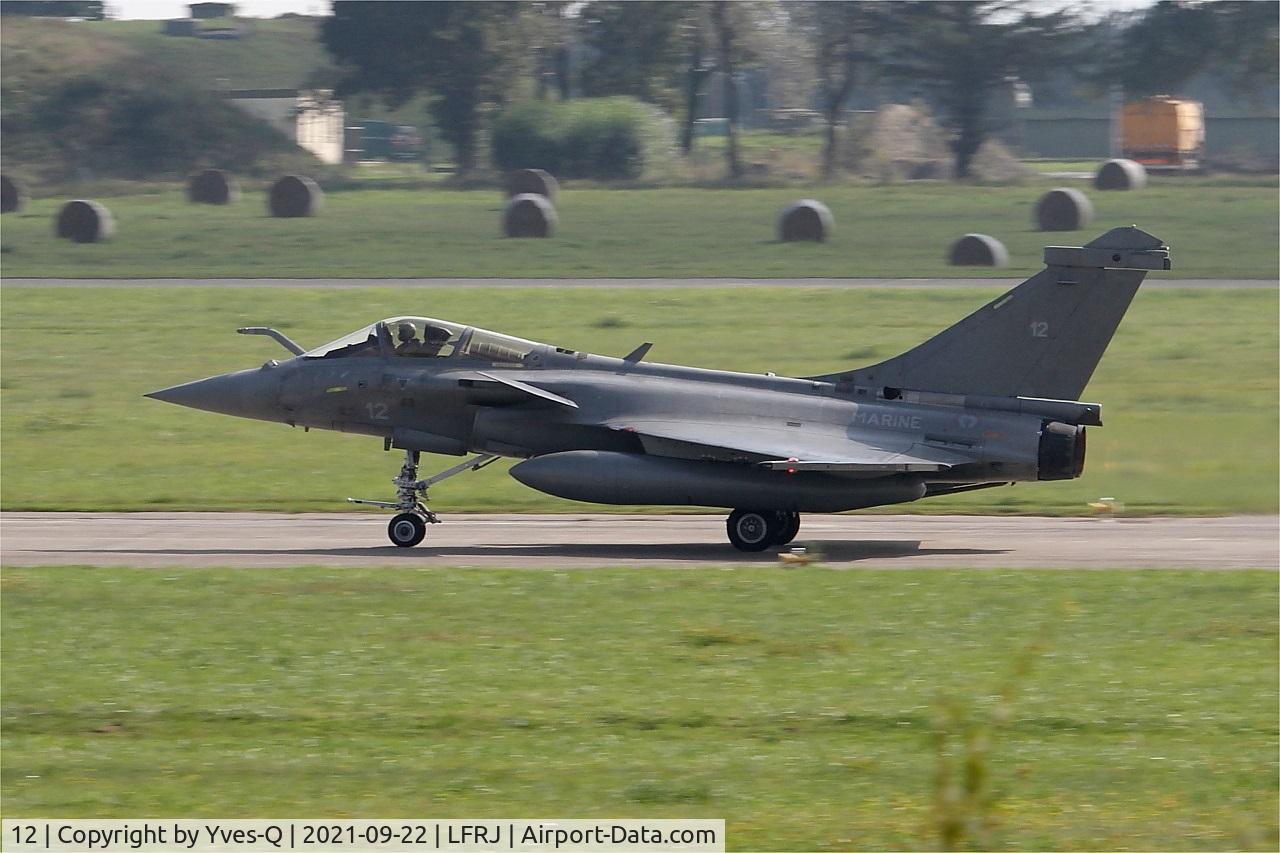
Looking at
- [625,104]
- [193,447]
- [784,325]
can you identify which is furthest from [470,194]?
[193,447]

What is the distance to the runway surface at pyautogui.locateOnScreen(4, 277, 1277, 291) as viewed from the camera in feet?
150

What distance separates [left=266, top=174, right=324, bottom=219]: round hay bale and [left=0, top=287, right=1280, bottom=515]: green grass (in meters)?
12.4

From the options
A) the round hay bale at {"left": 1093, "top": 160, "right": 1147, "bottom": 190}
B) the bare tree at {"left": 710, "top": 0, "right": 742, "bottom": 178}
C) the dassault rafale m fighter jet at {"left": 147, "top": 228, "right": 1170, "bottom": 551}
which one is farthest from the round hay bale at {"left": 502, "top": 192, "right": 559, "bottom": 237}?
the dassault rafale m fighter jet at {"left": 147, "top": 228, "right": 1170, "bottom": 551}

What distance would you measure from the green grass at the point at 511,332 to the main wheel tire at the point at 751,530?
4.65 m

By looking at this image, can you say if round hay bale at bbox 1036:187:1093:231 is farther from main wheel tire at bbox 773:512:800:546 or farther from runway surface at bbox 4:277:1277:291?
main wheel tire at bbox 773:512:800:546

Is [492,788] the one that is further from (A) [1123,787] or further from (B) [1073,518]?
(B) [1073,518]

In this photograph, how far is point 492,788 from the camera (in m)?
10.0

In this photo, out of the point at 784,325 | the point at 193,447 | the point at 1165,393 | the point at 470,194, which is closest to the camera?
the point at 193,447

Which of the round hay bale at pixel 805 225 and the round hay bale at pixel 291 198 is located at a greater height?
the round hay bale at pixel 291 198

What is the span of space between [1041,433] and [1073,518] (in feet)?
12.6

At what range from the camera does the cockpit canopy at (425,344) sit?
21297mm

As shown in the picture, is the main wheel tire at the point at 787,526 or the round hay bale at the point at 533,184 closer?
the main wheel tire at the point at 787,526

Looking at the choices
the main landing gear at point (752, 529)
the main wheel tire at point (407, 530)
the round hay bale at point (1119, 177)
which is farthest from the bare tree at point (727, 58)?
the main wheel tire at point (407, 530)

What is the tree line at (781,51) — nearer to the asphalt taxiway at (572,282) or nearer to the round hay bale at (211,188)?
the round hay bale at (211,188)
